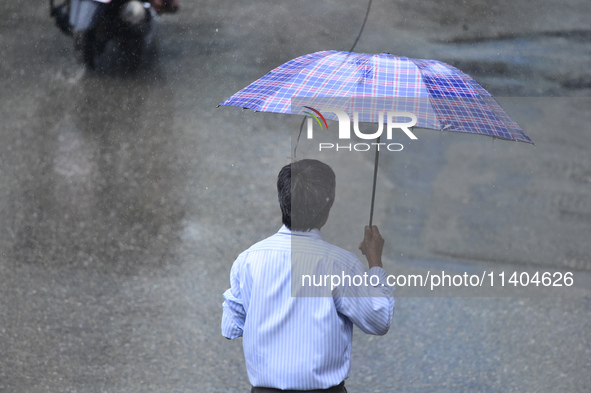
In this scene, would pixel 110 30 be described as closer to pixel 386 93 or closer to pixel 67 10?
pixel 67 10

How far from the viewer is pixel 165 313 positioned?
4707 mm

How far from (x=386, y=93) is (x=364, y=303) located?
808mm

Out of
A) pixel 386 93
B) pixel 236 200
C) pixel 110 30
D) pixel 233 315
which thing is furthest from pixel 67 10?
pixel 233 315

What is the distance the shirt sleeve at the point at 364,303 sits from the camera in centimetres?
189

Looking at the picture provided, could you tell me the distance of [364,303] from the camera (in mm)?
1900

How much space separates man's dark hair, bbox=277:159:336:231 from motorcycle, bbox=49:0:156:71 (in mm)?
3823

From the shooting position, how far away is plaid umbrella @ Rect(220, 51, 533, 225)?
7.63ft

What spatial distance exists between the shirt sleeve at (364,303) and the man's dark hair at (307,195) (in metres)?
0.20

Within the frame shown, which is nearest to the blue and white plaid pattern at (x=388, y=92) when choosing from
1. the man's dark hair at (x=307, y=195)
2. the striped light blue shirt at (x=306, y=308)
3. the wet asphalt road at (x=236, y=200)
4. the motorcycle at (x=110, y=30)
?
the man's dark hair at (x=307, y=195)

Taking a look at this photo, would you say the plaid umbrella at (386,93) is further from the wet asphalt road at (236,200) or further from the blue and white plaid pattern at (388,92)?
the wet asphalt road at (236,200)

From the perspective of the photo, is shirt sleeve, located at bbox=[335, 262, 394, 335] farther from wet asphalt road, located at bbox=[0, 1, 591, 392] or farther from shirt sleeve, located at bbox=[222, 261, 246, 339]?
wet asphalt road, located at bbox=[0, 1, 591, 392]

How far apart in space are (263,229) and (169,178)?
884mm

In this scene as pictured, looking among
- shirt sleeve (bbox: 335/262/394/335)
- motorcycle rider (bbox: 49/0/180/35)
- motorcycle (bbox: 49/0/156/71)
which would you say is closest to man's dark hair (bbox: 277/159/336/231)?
shirt sleeve (bbox: 335/262/394/335)

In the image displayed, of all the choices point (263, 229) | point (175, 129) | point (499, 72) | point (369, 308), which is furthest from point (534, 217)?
point (369, 308)
